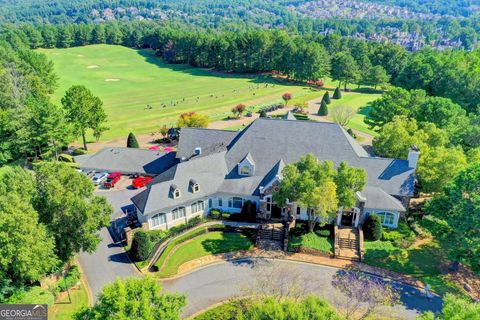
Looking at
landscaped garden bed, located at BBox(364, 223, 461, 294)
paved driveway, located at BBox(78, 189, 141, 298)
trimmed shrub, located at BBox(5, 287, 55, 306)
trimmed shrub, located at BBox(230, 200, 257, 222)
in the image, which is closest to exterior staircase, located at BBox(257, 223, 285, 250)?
trimmed shrub, located at BBox(230, 200, 257, 222)

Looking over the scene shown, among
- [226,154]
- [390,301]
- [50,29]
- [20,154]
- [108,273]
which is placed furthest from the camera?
[50,29]

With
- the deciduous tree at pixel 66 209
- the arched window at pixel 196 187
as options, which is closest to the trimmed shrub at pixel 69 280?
the deciduous tree at pixel 66 209

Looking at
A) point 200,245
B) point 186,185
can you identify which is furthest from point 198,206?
point 200,245

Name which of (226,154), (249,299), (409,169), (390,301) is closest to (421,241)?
(409,169)

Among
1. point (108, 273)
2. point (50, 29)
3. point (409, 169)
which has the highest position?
point (50, 29)

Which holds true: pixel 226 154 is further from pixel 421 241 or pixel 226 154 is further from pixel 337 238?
pixel 421 241

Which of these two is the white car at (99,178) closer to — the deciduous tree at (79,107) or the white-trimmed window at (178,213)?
the deciduous tree at (79,107)

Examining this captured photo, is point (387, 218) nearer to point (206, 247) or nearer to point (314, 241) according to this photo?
point (314, 241)
